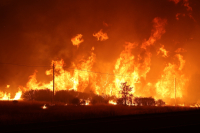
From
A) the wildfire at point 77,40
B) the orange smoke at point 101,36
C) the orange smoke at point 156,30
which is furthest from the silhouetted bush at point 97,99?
the orange smoke at point 156,30

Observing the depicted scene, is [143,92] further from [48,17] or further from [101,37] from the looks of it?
[48,17]

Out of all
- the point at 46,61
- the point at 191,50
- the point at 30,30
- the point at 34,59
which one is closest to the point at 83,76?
the point at 46,61

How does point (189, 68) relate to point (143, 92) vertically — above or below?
above

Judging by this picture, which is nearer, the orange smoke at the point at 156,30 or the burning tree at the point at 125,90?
the burning tree at the point at 125,90

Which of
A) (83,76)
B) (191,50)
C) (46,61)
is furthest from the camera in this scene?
(191,50)

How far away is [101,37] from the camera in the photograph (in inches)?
2089

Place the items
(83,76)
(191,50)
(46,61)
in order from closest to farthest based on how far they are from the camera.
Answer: (83,76) → (46,61) → (191,50)

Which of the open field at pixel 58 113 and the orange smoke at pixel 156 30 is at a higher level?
the orange smoke at pixel 156 30

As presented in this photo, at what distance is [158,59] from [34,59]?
1256 inches

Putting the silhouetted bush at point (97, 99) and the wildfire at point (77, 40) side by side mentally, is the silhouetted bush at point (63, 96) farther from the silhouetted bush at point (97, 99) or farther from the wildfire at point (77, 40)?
the wildfire at point (77, 40)

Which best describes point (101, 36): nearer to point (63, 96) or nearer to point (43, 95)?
point (63, 96)

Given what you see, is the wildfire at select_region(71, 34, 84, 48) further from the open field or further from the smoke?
the open field

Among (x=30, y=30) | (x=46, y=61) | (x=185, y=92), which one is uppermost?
(x=30, y=30)

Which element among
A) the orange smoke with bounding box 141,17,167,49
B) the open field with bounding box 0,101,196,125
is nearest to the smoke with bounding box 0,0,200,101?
the orange smoke with bounding box 141,17,167,49
